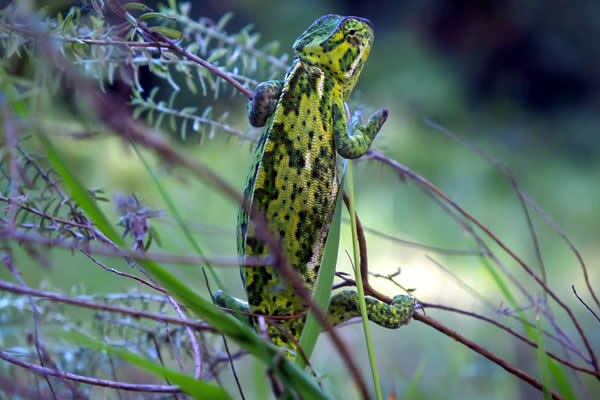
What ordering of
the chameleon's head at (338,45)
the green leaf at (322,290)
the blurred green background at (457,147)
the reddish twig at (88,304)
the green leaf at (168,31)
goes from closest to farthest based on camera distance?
1. the reddish twig at (88,304)
2. the green leaf at (322,290)
3. the green leaf at (168,31)
4. the chameleon's head at (338,45)
5. the blurred green background at (457,147)

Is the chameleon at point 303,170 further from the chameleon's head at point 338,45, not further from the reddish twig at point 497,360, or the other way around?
the reddish twig at point 497,360

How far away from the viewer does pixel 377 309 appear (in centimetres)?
65

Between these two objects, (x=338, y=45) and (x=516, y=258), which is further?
(x=338, y=45)

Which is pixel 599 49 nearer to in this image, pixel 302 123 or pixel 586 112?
pixel 586 112

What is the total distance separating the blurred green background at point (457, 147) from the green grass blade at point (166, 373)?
1.54 metres

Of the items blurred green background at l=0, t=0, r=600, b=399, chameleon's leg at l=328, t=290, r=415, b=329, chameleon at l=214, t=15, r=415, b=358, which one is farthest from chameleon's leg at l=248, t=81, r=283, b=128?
blurred green background at l=0, t=0, r=600, b=399

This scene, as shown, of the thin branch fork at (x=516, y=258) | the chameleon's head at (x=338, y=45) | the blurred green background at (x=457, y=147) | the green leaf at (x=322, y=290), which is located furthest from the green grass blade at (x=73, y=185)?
the blurred green background at (x=457, y=147)

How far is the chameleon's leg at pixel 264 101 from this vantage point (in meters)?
0.65

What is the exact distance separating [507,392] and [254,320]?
3.71 feet

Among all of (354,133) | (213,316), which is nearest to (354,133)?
(354,133)

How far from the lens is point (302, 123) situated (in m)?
0.66

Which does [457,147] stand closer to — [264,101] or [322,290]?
[264,101]

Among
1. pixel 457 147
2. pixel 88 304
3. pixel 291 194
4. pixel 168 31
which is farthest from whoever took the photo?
pixel 457 147

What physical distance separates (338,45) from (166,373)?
0.59 meters
